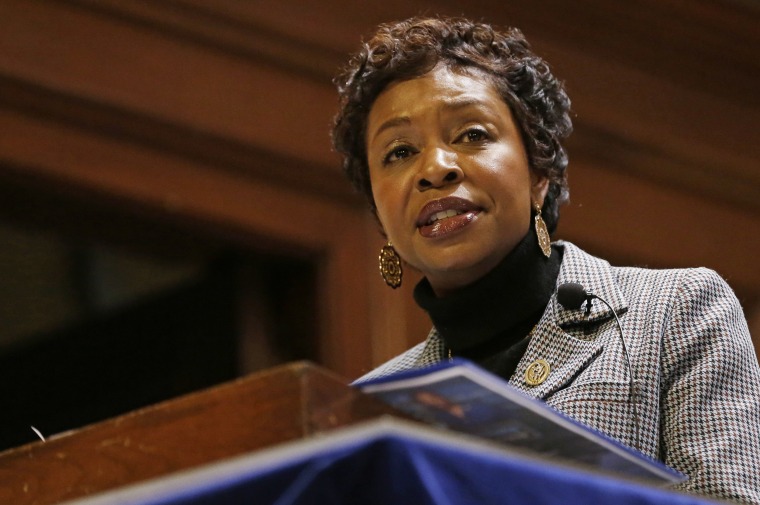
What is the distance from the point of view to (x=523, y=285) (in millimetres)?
1763

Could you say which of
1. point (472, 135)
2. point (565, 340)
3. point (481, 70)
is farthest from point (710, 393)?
point (481, 70)

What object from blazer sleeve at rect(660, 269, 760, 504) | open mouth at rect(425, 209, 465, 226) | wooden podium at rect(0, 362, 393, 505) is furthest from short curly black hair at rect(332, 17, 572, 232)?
wooden podium at rect(0, 362, 393, 505)

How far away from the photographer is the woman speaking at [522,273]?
4.78ft

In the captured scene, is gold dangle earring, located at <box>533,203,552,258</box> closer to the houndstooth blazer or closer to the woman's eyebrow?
the houndstooth blazer

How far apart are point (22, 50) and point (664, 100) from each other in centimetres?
162

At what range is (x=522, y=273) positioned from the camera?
5.78 ft

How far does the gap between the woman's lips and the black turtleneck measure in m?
0.09

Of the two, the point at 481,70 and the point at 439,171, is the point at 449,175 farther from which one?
the point at 481,70

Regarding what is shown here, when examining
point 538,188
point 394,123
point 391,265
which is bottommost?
point 391,265

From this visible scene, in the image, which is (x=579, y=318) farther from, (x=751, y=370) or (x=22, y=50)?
(x=22, y=50)

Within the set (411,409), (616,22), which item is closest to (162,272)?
(616,22)

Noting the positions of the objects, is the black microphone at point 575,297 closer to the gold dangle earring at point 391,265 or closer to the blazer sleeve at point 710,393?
the blazer sleeve at point 710,393

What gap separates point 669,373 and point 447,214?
38cm

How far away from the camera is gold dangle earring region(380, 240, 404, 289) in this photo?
199 cm
